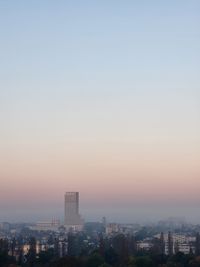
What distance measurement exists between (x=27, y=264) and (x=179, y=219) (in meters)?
70.2

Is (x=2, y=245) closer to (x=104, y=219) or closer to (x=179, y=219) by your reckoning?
(x=104, y=219)

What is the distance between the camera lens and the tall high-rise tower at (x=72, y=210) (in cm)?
6806

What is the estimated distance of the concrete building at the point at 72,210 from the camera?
6806 centimetres

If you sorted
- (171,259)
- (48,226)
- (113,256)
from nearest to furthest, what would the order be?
(171,259)
(113,256)
(48,226)

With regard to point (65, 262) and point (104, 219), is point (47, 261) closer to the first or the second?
point (65, 262)

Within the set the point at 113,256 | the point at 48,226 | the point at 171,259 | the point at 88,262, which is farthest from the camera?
the point at 48,226

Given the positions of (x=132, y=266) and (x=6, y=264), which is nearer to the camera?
(x=132, y=266)

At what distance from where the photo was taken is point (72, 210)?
69.0 metres

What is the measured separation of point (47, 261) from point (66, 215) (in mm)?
52019

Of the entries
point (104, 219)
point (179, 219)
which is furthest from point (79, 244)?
point (179, 219)

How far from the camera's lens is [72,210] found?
69000 millimetres

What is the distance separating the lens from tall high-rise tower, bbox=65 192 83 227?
68062mm

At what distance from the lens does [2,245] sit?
22.2 metres

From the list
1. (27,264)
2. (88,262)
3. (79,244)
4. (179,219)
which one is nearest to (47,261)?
(27,264)
